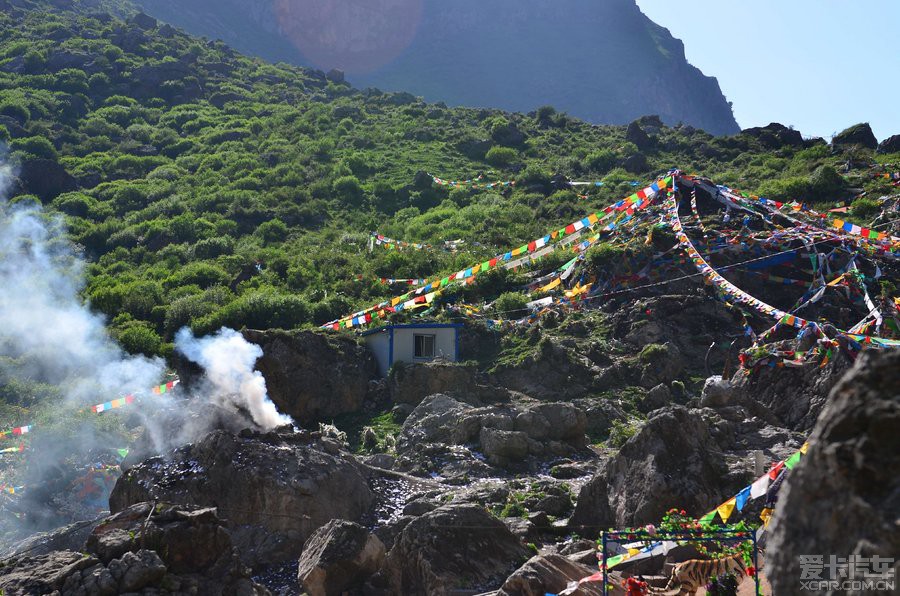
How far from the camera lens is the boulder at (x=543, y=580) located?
9.76m

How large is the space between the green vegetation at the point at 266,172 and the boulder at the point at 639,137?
926 mm

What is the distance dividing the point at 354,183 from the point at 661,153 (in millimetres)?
18443

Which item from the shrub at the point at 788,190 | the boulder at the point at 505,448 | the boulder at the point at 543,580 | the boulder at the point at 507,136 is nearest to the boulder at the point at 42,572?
the boulder at the point at 543,580

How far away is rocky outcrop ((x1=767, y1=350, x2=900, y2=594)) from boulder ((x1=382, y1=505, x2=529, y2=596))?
685 cm

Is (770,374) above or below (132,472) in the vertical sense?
above

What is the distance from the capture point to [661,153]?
54.7 metres

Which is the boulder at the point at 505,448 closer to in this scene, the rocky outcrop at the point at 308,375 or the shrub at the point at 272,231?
the rocky outcrop at the point at 308,375

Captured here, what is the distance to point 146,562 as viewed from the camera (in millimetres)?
9531

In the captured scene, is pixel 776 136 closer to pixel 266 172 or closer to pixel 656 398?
pixel 266 172

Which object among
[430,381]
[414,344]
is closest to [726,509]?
[430,381]

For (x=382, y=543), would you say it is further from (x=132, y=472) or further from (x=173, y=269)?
(x=173, y=269)

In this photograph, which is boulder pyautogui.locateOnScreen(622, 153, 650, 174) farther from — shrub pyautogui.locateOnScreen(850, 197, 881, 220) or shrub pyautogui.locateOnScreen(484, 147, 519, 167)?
shrub pyautogui.locateOnScreen(850, 197, 881, 220)

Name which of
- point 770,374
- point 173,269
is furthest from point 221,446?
point 173,269

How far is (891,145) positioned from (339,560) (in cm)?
3944
